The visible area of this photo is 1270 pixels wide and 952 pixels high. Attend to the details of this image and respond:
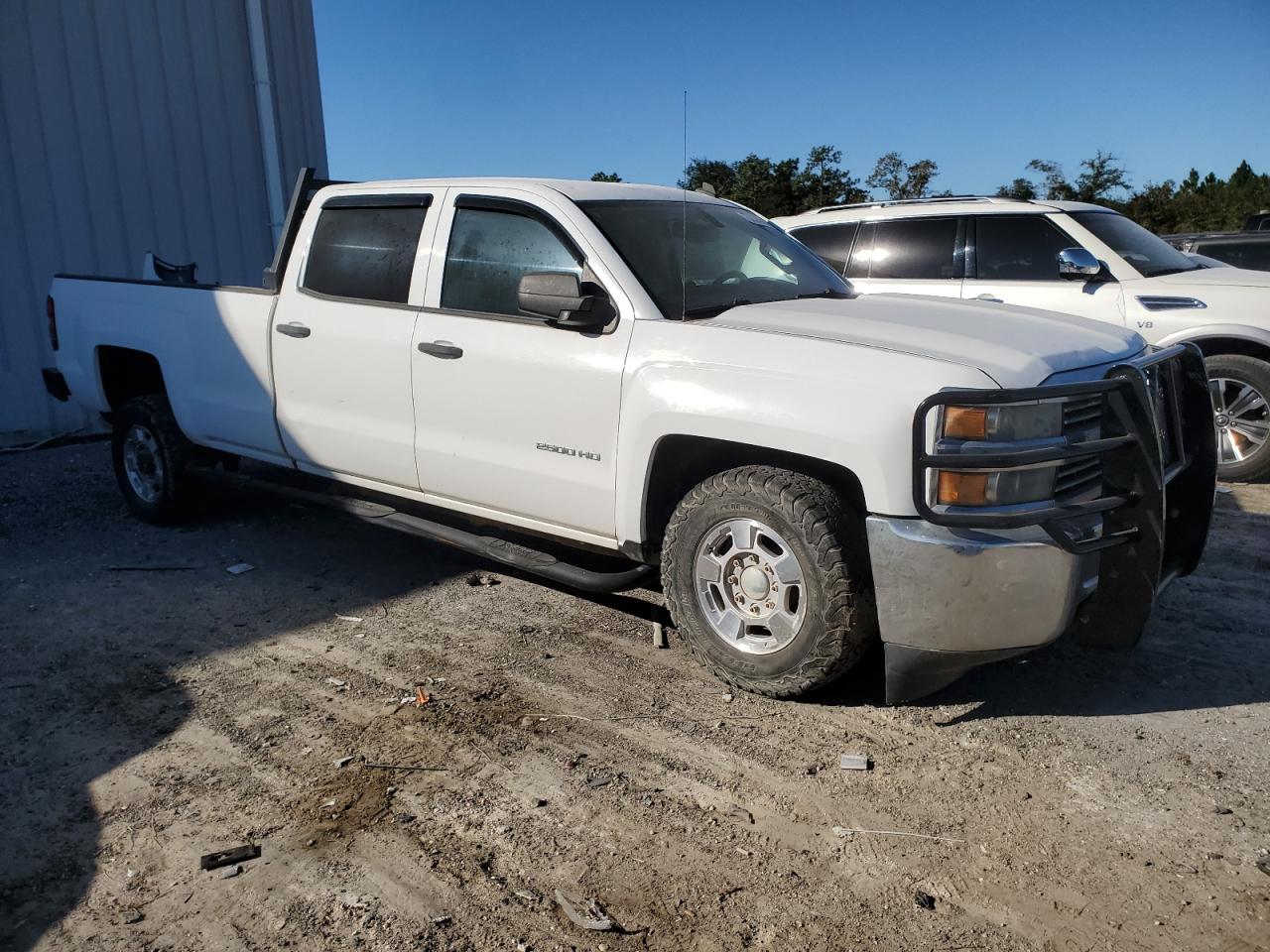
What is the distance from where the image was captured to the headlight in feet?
10.5

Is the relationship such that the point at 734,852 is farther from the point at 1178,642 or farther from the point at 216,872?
the point at 1178,642

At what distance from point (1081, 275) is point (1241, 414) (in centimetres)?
155

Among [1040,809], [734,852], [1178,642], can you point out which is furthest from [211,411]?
[1178,642]

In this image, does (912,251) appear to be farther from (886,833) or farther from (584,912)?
(584,912)

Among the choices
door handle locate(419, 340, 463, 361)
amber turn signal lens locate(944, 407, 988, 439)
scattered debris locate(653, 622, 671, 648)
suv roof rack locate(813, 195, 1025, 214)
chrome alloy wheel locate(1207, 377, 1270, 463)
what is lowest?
scattered debris locate(653, 622, 671, 648)

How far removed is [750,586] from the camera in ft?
12.3

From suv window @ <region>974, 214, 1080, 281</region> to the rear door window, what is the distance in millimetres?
201

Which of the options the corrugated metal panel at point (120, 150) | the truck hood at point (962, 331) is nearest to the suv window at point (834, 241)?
the truck hood at point (962, 331)

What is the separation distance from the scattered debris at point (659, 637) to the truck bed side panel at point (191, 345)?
7.65 feet

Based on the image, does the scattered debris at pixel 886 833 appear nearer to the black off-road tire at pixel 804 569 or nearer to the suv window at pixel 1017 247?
the black off-road tire at pixel 804 569

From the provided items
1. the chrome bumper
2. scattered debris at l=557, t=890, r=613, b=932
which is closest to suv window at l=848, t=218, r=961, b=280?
the chrome bumper

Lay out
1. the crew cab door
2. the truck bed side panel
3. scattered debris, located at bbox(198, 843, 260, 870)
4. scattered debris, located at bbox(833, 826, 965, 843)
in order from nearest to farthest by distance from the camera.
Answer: scattered debris, located at bbox(198, 843, 260, 870) → scattered debris, located at bbox(833, 826, 965, 843) → the crew cab door → the truck bed side panel

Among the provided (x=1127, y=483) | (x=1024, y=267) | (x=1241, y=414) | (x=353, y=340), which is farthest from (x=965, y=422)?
(x=1241, y=414)

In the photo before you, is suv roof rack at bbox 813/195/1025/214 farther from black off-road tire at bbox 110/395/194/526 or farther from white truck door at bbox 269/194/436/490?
black off-road tire at bbox 110/395/194/526
